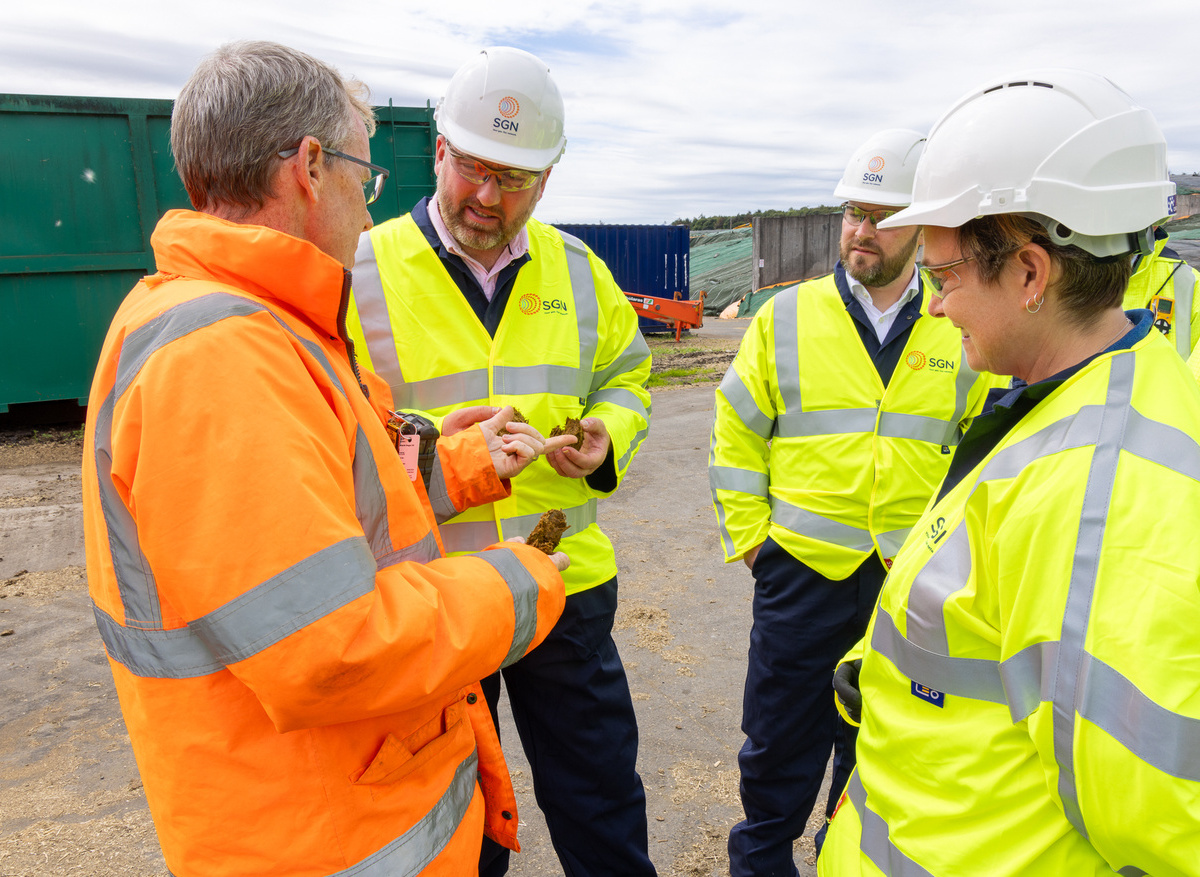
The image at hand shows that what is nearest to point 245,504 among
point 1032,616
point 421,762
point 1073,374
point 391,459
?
point 391,459

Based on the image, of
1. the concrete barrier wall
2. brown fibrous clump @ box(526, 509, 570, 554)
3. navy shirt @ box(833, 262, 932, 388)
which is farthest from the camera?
the concrete barrier wall

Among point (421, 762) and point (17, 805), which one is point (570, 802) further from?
point (17, 805)

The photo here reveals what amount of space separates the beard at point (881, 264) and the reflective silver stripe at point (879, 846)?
1.85m

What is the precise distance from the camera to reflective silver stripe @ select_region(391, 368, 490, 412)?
238cm

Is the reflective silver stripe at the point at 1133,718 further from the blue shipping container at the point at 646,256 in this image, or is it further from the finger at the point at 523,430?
the blue shipping container at the point at 646,256

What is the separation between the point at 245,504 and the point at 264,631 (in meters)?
0.18

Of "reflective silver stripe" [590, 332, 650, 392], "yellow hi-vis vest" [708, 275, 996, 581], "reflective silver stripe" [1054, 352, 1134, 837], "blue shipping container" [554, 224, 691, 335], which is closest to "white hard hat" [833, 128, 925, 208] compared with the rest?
"yellow hi-vis vest" [708, 275, 996, 581]

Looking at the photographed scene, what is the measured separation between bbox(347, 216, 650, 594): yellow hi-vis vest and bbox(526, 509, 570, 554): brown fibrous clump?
40 cm

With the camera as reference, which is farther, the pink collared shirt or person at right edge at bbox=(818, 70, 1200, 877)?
the pink collared shirt

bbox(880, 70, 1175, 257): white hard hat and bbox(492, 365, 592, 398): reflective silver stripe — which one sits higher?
bbox(880, 70, 1175, 257): white hard hat

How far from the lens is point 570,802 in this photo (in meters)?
2.45

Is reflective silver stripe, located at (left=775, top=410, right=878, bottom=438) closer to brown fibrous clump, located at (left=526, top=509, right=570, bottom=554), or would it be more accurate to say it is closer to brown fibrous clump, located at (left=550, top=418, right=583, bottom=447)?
brown fibrous clump, located at (left=550, top=418, right=583, bottom=447)

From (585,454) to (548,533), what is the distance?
1.86 ft

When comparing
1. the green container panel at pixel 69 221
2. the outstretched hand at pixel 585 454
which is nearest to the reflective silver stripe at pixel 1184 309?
the outstretched hand at pixel 585 454
